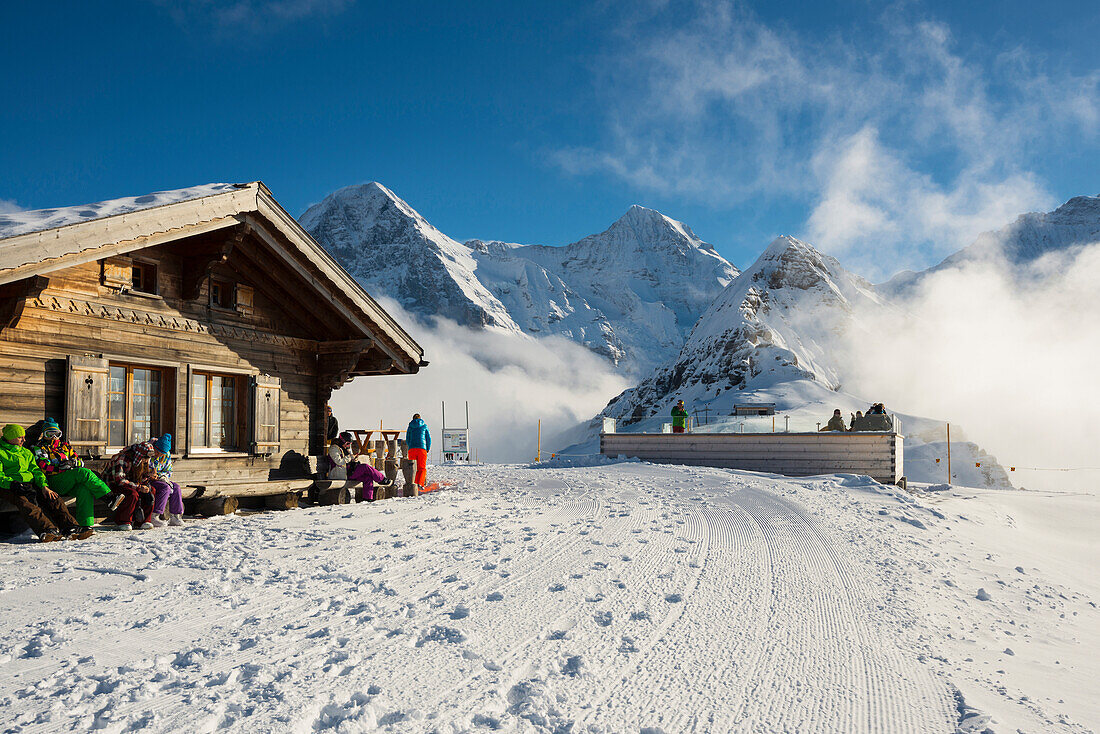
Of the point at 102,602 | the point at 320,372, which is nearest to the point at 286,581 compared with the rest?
the point at 102,602

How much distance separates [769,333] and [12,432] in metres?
89.0

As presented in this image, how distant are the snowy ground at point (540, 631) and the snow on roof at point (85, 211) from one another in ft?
11.1

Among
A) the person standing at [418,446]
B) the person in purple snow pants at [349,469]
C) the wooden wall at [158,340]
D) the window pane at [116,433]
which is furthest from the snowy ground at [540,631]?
the person standing at [418,446]

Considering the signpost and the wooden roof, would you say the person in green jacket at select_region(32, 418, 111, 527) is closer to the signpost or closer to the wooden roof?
the wooden roof

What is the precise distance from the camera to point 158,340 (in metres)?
9.62

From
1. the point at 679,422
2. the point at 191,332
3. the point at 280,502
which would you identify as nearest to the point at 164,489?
A: the point at 280,502

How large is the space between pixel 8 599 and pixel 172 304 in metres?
5.79

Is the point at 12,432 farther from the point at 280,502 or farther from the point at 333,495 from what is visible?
the point at 333,495

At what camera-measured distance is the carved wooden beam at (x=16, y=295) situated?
7.54m

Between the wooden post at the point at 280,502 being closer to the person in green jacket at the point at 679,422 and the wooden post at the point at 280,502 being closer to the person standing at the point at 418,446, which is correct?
the person standing at the point at 418,446

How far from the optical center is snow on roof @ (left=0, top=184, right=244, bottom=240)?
7305 millimetres

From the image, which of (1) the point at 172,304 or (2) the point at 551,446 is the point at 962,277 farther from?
(1) the point at 172,304

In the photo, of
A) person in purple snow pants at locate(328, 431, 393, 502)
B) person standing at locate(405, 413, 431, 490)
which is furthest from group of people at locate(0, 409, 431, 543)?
person standing at locate(405, 413, 431, 490)

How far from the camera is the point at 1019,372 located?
92.8m
